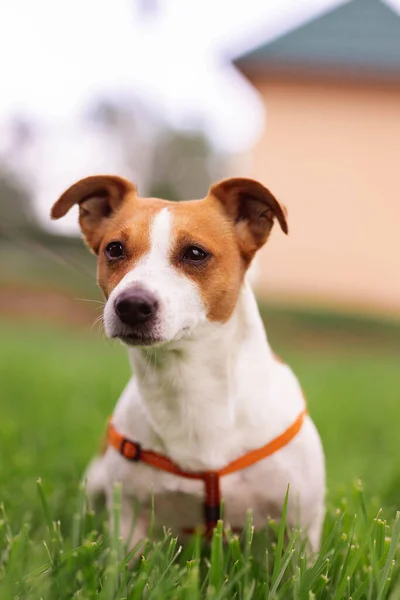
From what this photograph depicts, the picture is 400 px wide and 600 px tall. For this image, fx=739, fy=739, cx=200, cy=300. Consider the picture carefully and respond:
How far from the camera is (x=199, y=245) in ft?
8.79

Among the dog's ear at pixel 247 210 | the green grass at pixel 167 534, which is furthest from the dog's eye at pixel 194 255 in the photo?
the green grass at pixel 167 534

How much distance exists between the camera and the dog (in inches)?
105

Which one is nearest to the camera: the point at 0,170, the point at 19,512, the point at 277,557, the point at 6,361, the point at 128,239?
the point at 277,557

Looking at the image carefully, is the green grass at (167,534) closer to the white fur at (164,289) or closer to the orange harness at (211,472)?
the orange harness at (211,472)

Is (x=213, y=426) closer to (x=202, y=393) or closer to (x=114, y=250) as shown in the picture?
(x=202, y=393)

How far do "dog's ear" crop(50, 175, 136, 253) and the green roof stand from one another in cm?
1519

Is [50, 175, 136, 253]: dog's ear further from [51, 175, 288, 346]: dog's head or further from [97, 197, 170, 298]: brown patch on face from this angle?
[97, 197, 170, 298]: brown patch on face

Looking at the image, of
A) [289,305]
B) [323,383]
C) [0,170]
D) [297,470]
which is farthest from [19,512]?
[0,170]

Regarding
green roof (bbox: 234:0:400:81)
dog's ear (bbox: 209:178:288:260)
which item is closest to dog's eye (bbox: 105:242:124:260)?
dog's ear (bbox: 209:178:288:260)

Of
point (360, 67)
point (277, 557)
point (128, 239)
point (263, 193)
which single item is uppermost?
point (360, 67)

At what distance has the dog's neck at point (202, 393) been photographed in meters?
2.74

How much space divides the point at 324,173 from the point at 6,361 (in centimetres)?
1232

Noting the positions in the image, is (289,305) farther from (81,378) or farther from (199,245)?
(199,245)

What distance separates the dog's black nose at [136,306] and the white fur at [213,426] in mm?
229
